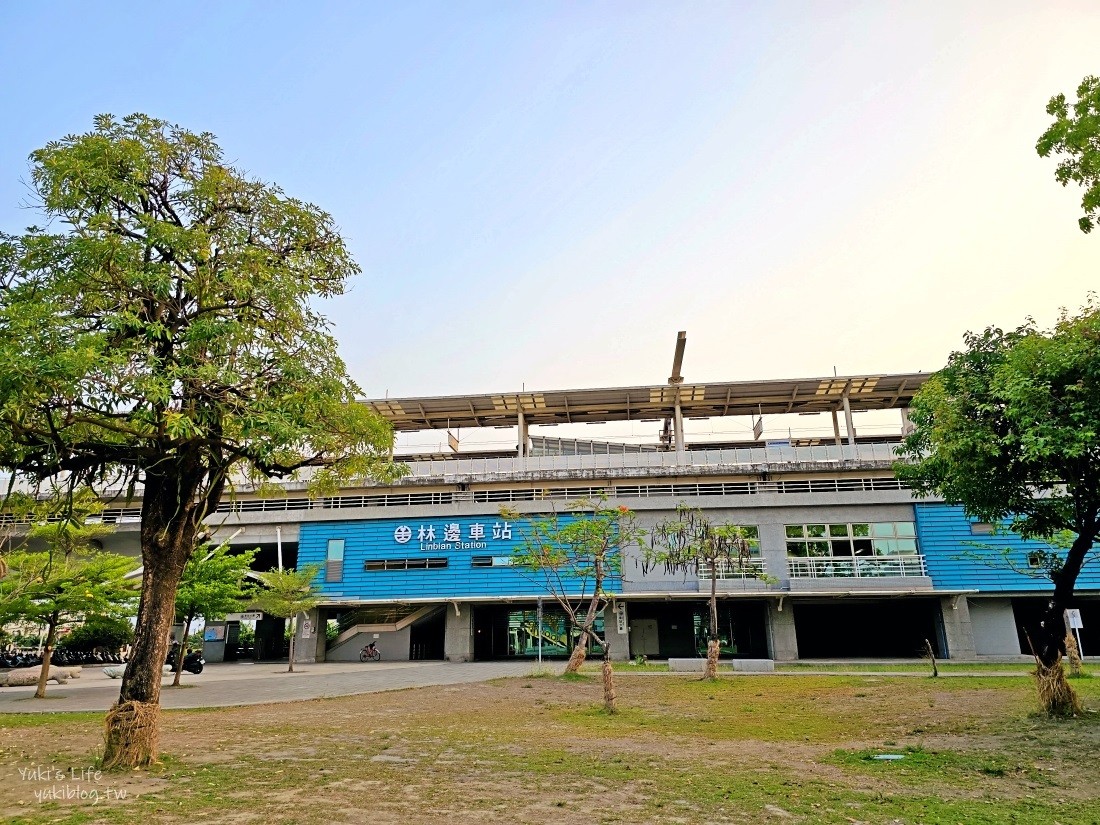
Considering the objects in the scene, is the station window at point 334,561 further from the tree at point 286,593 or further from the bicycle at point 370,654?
the bicycle at point 370,654

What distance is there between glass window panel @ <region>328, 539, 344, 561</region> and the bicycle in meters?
3.88

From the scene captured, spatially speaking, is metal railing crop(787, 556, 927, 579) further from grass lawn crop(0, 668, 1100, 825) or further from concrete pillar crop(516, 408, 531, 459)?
grass lawn crop(0, 668, 1100, 825)

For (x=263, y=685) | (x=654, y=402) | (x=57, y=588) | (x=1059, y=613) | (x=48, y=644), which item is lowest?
(x=263, y=685)

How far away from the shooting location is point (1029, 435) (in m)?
9.00

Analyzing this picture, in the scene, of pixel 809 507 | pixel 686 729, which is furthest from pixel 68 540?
pixel 809 507

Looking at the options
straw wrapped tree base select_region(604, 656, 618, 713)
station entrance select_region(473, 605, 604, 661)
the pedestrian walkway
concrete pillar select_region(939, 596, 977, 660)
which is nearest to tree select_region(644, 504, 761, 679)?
station entrance select_region(473, 605, 604, 661)

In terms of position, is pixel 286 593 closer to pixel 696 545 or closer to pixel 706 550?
pixel 696 545

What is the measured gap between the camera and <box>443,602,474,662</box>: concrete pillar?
29188 millimetres

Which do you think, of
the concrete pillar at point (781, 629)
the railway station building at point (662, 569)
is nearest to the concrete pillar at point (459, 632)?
the railway station building at point (662, 569)

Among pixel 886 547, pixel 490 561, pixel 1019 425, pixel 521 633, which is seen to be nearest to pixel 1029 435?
pixel 1019 425

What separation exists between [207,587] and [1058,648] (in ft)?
63.7

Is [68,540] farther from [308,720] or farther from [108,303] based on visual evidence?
[108,303]

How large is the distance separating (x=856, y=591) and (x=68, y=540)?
24609 mm

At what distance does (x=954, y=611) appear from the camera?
27344mm
